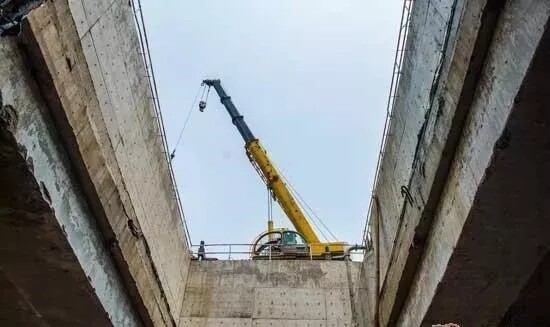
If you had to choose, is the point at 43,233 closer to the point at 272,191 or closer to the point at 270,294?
the point at 270,294

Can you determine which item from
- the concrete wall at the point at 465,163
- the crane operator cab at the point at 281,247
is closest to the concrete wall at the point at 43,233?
the concrete wall at the point at 465,163

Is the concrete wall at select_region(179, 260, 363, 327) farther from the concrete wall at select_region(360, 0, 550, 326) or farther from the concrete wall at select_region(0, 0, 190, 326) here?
the concrete wall at select_region(360, 0, 550, 326)

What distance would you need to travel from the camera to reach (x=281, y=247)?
15.4m

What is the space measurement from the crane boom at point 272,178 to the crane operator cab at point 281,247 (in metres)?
0.76

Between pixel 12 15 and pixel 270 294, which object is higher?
pixel 270 294

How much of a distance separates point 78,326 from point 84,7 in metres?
4.27

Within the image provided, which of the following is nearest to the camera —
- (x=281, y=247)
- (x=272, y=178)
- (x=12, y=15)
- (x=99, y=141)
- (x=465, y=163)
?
(x=12, y=15)

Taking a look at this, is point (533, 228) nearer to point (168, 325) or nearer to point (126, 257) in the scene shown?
point (126, 257)

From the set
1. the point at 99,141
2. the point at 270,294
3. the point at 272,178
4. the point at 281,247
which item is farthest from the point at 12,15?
the point at 272,178

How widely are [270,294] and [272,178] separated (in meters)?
9.67

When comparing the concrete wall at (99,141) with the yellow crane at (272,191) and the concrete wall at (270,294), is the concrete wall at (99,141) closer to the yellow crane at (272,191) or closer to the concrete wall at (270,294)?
the concrete wall at (270,294)

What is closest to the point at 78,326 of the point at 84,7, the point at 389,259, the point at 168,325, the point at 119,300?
the point at 119,300

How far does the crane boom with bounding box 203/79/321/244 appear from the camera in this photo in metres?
19.7

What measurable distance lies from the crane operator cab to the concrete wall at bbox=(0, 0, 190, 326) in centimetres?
541
